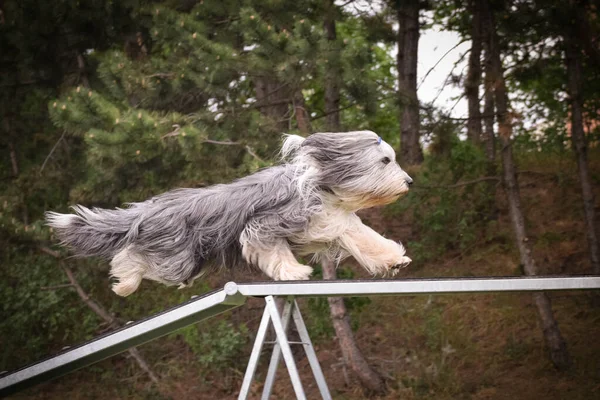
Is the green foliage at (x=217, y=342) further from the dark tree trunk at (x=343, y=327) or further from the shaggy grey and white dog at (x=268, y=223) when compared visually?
the shaggy grey and white dog at (x=268, y=223)

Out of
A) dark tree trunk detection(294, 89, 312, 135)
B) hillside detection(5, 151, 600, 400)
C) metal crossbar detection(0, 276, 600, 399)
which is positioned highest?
dark tree trunk detection(294, 89, 312, 135)

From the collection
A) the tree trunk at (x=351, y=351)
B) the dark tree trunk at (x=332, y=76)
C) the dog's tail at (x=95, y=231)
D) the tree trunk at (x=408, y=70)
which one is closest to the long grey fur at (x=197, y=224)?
the dog's tail at (x=95, y=231)

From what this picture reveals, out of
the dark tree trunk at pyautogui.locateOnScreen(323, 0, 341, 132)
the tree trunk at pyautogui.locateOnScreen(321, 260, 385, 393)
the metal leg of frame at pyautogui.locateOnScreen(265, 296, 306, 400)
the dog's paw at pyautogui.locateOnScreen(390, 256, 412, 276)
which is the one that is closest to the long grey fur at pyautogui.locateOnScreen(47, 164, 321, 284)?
the metal leg of frame at pyautogui.locateOnScreen(265, 296, 306, 400)

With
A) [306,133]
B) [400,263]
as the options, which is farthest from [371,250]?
[306,133]

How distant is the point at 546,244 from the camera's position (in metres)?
8.37

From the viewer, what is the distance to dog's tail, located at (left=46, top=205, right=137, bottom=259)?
405 cm

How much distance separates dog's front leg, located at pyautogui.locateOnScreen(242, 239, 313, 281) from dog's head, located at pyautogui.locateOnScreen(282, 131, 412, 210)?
1.37 ft

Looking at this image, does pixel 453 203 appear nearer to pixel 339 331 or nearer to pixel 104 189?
pixel 339 331

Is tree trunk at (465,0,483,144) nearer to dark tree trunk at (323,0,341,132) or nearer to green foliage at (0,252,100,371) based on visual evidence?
dark tree trunk at (323,0,341,132)

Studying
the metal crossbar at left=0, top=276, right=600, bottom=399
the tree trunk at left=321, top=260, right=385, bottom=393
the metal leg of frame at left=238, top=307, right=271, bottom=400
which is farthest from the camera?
the tree trunk at left=321, top=260, right=385, bottom=393

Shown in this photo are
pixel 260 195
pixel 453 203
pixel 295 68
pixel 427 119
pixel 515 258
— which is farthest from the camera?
pixel 453 203

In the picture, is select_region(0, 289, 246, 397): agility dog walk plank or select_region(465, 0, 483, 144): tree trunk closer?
select_region(0, 289, 246, 397): agility dog walk plank

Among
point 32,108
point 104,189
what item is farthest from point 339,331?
point 32,108

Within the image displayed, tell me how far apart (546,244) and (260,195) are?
5.36 m
